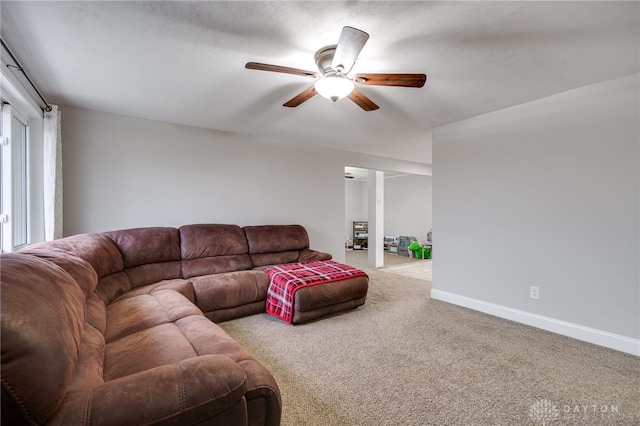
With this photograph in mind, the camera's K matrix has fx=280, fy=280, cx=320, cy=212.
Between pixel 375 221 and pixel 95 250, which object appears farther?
pixel 375 221

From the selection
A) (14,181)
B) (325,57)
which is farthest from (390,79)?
(14,181)

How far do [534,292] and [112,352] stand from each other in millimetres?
3648

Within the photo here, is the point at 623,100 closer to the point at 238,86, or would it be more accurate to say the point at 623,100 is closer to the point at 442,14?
the point at 442,14

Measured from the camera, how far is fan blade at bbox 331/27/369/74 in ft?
4.91

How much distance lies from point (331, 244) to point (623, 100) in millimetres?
4030

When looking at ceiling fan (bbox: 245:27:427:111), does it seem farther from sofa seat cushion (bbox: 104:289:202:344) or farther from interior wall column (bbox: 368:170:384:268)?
interior wall column (bbox: 368:170:384:268)

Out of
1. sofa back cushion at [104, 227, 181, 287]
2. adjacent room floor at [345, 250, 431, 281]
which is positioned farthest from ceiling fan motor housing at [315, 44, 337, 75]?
adjacent room floor at [345, 250, 431, 281]

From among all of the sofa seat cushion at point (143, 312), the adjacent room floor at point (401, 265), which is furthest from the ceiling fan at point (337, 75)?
the adjacent room floor at point (401, 265)

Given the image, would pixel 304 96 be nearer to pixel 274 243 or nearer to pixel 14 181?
pixel 274 243

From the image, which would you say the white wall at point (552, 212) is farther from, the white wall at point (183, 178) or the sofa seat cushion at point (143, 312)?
the sofa seat cushion at point (143, 312)

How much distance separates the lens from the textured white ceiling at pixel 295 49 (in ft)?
5.24

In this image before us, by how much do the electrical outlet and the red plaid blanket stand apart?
1.78 meters

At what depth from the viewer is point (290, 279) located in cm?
302

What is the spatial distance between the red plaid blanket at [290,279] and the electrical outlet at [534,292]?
1778 millimetres
